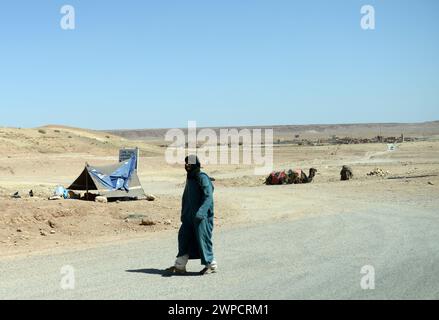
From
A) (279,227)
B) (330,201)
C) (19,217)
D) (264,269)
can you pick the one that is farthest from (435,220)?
(19,217)

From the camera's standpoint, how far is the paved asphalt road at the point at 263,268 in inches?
296

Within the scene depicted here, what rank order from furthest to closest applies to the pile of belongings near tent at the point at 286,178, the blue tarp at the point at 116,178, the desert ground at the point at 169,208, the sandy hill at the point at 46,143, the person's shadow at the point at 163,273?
the sandy hill at the point at 46,143 → the pile of belongings near tent at the point at 286,178 → the blue tarp at the point at 116,178 → the desert ground at the point at 169,208 → the person's shadow at the point at 163,273

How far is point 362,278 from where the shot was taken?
813 cm

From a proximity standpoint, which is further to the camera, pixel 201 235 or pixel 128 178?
pixel 128 178

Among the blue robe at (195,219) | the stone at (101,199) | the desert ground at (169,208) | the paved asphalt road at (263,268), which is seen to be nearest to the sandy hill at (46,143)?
the desert ground at (169,208)

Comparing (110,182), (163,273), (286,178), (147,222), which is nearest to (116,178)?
(110,182)

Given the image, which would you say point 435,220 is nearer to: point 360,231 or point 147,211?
point 360,231

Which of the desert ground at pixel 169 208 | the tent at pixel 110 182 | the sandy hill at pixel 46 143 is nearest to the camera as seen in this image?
the desert ground at pixel 169 208

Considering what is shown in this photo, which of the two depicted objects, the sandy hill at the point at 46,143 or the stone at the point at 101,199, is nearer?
the stone at the point at 101,199

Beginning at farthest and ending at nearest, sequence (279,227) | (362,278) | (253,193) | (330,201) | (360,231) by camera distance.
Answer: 1. (253,193)
2. (330,201)
3. (279,227)
4. (360,231)
5. (362,278)

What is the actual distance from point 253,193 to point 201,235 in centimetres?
1507

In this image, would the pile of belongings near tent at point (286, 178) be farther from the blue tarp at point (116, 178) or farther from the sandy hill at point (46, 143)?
the sandy hill at point (46, 143)

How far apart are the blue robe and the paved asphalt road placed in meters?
0.37

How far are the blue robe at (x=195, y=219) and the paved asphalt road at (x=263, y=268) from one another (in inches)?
14.4
